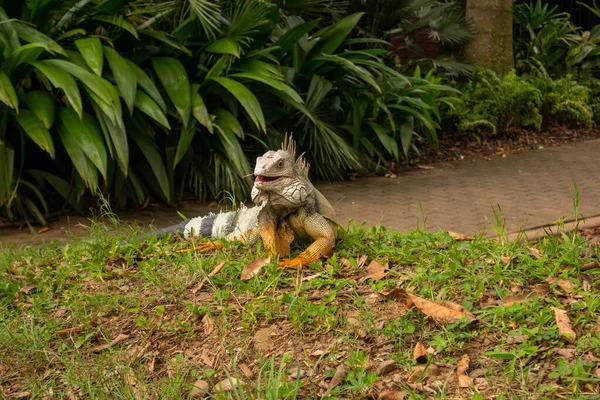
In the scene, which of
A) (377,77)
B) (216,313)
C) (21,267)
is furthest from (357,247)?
(377,77)

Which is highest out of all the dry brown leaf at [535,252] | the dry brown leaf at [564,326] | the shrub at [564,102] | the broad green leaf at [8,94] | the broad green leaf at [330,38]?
the broad green leaf at [330,38]

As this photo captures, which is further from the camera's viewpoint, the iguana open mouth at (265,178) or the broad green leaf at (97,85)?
the broad green leaf at (97,85)

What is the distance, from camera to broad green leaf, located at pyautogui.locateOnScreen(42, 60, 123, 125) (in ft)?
19.9

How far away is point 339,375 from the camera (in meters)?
3.01

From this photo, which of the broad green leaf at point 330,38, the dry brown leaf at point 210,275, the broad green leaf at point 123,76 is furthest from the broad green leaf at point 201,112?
the dry brown leaf at point 210,275

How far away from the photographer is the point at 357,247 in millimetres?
4297

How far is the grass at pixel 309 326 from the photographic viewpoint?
2.94 metres

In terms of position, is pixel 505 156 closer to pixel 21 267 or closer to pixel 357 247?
pixel 357 247

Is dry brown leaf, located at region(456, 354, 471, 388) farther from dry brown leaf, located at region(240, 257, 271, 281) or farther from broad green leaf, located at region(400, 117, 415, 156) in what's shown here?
broad green leaf, located at region(400, 117, 415, 156)

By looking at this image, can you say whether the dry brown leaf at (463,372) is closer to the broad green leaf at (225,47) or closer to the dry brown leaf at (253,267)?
the dry brown leaf at (253,267)

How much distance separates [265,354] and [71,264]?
1708 mm

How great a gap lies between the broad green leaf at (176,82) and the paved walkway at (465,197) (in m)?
0.92

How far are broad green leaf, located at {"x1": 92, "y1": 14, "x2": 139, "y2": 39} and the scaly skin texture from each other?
9.76ft

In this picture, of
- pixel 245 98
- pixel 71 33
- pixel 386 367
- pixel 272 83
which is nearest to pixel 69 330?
pixel 386 367
